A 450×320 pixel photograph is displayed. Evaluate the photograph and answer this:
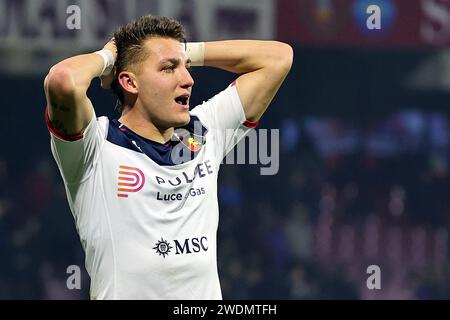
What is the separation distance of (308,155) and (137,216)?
5974 millimetres

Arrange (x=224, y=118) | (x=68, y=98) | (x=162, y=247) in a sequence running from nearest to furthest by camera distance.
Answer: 1. (x=68, y=98)
2. (x=162, y=247)
3. (x=224, y=118)

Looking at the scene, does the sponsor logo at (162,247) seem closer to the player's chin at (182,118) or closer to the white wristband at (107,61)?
the player's chin at (182,118)

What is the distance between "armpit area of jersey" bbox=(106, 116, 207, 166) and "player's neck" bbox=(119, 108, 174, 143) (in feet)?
0.07

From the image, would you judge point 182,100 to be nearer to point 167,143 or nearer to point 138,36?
point 167,143

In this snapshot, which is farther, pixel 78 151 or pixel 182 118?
pixel 182 118

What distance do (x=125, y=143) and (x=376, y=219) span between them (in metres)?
6.16

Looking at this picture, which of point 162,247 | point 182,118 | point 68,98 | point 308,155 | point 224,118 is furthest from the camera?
point 308,155

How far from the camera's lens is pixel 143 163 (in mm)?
3721

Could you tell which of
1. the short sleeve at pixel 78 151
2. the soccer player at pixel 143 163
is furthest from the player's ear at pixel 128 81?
the short sleeve at pixel 78 151

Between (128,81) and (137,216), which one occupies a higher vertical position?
(128,81)

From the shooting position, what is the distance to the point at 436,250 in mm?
9531


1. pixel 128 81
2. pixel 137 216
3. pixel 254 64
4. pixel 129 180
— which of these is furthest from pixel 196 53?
pixel 137 216
